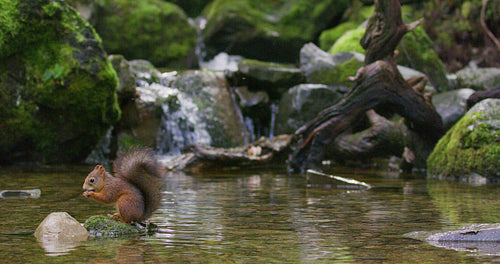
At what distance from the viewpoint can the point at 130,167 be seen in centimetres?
479

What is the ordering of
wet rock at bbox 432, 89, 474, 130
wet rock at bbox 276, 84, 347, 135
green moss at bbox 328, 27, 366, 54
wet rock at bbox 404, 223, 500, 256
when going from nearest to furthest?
1. wet rock at bbox 404, 223, 500, 256
2. wet rock at bbox 432, 89, 474, 130
3. wet rock at bbox 276, 84, 347, 135
4. green moss at bbox 328, 27, 366, 54

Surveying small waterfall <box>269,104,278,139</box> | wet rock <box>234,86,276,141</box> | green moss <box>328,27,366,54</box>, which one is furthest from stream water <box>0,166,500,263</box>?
green moss <box>328,27,366,54</box>

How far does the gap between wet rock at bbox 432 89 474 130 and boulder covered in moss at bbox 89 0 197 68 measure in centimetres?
869

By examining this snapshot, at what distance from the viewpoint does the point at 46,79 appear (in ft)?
39.8

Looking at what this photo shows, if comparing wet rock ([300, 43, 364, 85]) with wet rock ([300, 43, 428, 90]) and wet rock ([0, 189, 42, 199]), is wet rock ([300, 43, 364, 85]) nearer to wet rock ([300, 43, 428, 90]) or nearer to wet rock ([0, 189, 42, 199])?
wet rock ([300, 43, 428, 90])

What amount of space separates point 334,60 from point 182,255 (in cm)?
1247

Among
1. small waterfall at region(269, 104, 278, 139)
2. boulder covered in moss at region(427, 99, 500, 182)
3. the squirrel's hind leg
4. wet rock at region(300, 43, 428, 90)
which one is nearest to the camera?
the squirrel's hind leg

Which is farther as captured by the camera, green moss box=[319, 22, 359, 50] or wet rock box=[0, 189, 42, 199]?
green moss box=[319, 22, 359, 50]

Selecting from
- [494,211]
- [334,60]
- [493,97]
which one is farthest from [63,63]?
[494,211]

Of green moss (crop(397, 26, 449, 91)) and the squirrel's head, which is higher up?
green moss (crop(397, 26, 449, 91))

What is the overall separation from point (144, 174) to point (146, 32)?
15.2 m

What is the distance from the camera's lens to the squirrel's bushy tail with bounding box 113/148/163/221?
4.77 metres

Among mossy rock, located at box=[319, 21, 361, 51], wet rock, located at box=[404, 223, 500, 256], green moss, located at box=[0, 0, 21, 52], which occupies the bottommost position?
wet rock, located at box=[404, 223, 500, 256]

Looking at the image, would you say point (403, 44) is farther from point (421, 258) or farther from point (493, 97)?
point (421, 258)
